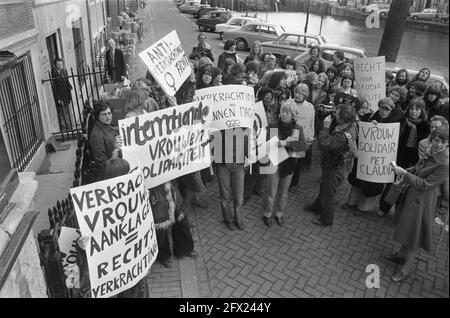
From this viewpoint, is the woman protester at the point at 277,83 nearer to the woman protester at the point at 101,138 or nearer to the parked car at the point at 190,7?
the woman protester at the point at 101,138

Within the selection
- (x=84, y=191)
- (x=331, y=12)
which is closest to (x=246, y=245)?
(x=84, y=191)

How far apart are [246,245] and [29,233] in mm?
2904

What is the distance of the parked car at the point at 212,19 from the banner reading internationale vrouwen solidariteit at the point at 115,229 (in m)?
27.6

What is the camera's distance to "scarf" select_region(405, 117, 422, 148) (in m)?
5.30

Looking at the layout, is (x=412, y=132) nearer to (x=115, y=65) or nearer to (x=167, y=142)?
(x=167, y=142)

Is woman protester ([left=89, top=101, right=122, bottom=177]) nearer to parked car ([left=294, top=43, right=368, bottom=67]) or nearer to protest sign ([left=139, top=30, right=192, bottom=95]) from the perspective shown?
protest sign ([left=139, top=30, right=192, bottom=95])

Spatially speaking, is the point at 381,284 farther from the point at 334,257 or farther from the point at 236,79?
the point at 236,79

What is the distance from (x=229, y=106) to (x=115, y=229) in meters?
2.41

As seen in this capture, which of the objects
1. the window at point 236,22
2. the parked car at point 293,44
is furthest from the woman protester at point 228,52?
the window at point 236,22

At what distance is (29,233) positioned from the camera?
2.79m

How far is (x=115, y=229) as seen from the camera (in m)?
3.15

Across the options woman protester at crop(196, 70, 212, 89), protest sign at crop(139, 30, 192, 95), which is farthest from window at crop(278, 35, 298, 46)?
protest sign at crop(139, 30, 192, 95)

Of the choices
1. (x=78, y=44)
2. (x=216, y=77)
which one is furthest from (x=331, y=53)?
(x=78, y=44)

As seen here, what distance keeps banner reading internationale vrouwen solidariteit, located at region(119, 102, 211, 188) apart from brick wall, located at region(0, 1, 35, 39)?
352 centimetres
